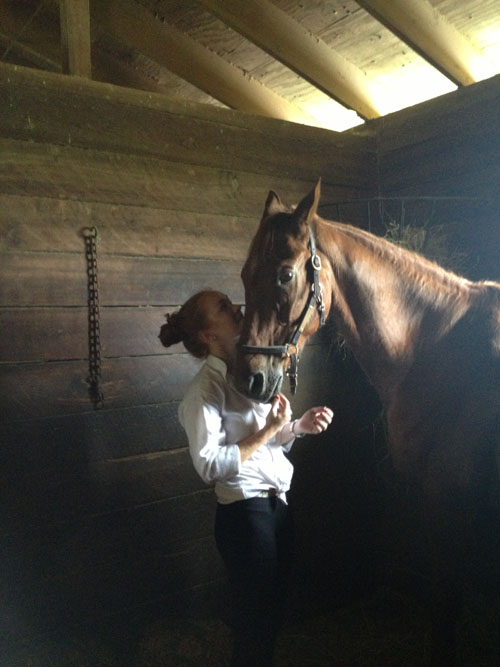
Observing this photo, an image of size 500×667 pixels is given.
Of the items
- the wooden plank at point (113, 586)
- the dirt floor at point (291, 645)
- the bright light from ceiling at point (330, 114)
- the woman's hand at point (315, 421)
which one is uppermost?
the bright light from ceiling at point (330, 114)

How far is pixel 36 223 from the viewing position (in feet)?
5.88

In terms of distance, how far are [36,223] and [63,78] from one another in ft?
1.60

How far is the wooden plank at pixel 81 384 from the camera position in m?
1.76

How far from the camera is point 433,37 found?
198cm

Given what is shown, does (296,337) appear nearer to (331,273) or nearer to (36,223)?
(331,273)

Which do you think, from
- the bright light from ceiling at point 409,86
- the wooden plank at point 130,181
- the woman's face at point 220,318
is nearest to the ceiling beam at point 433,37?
the bright light from ceiling at point 409,86

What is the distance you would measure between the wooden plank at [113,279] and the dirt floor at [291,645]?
1114 millimetres

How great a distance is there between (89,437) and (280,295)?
0.87 metres

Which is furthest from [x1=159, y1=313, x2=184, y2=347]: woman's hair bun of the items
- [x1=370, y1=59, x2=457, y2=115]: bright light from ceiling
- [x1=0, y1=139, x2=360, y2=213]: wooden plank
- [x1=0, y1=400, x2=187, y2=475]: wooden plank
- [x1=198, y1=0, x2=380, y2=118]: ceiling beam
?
[x1=370, y1=59, x2=457, y2=115]: bright light from ceiling

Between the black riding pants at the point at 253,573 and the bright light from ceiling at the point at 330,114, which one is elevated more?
the bright light from ceiling at the point at 330,114

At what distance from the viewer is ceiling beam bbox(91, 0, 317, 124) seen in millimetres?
2158

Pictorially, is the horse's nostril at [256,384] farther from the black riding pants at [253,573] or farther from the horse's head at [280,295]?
the black riding pants at [253,573]

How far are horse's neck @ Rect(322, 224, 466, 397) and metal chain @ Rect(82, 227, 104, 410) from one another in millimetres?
794

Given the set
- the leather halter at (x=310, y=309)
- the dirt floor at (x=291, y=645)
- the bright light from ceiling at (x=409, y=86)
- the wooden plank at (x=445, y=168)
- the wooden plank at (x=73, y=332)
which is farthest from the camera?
the bright light from ceiling at (x=409, y=86)
